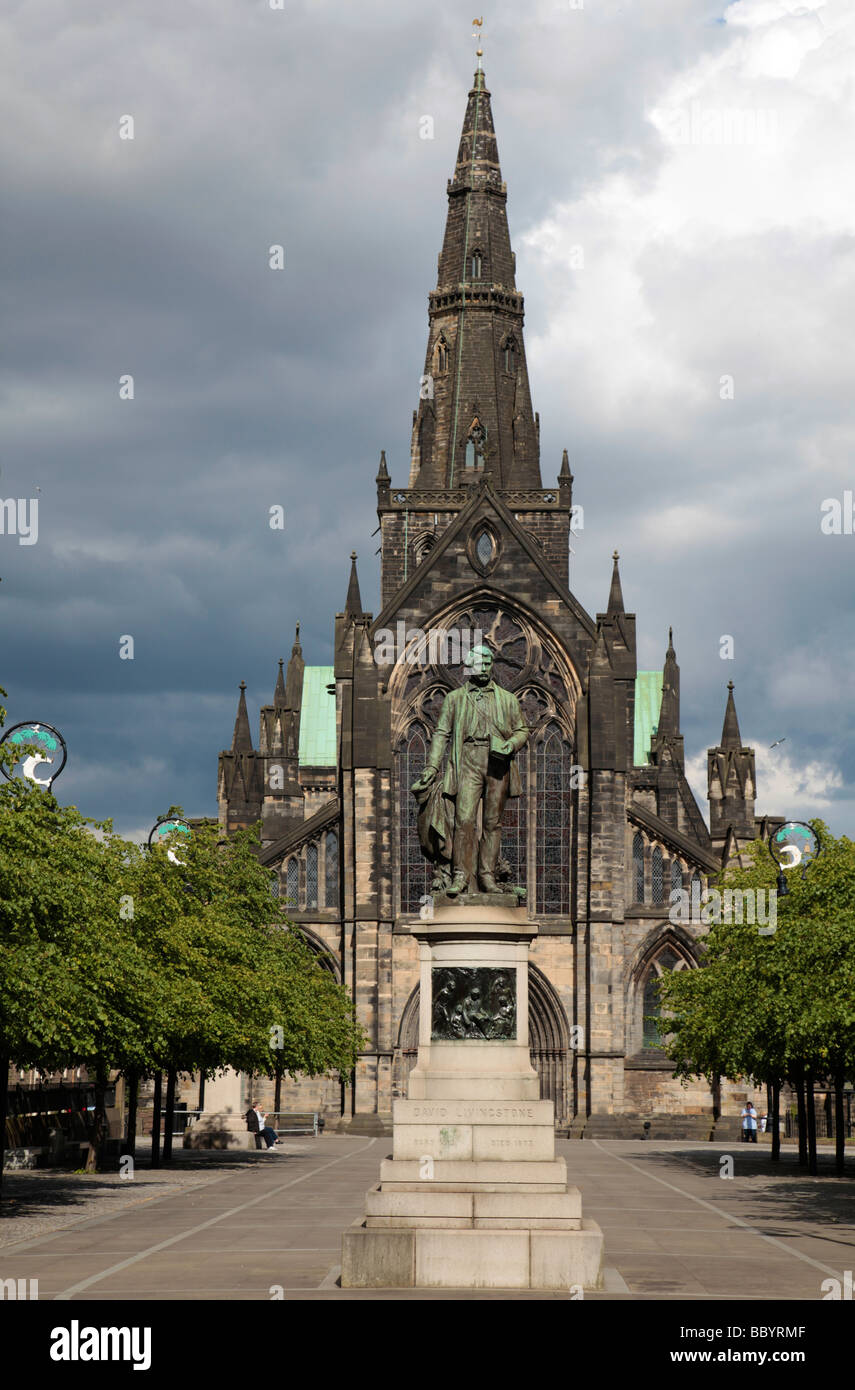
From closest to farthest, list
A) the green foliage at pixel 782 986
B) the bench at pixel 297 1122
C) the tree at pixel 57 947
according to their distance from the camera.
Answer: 1. the tree at pixel 57 947
2. the green foliage at pixel 782 986
3. the bench at pixel 297 1122

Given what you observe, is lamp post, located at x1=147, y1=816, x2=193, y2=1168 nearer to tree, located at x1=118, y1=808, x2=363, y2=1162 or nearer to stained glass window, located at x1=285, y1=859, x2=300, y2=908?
tree, located at x1=118, y1=808, x2=363, y2=1162

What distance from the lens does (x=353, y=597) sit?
66.1 metres

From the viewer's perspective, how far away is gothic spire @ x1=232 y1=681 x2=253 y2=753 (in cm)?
7425

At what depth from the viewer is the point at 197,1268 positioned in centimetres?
1803

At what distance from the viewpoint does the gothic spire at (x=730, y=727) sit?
73056 millimetres

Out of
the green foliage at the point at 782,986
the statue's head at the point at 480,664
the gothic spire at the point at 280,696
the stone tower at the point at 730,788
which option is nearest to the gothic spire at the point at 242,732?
the gothic spire at the point at 280,696

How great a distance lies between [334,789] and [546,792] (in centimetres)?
1403

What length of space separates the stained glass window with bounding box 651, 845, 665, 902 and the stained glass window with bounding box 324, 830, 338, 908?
11017mm

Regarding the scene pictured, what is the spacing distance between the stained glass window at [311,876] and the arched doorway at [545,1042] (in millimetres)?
5020

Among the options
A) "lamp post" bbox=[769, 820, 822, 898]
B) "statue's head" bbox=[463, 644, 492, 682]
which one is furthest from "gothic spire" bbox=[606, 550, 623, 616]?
"statue's head" bbox=[463, 644, 492, 682]

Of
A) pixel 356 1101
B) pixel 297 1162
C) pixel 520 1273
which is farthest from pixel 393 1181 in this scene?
pixel 356 1101

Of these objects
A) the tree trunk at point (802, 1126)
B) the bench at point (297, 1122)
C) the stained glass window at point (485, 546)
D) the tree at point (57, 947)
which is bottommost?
the bench at point (297, 1122)

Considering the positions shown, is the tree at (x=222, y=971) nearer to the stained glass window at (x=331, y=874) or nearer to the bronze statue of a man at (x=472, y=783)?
the stained glass window at (x=331, y=874)
